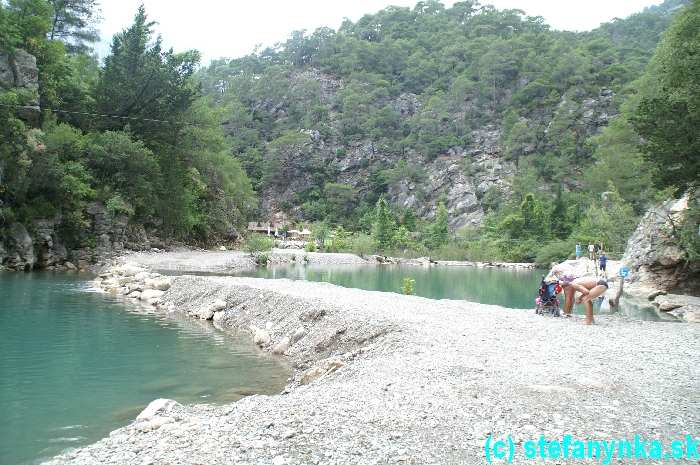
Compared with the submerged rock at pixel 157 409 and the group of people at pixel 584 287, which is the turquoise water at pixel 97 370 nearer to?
the submerged rock at pixel 157 409

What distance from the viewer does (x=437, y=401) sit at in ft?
17.3

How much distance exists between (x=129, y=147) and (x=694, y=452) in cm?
3281

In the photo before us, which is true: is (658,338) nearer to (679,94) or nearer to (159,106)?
(679,94)

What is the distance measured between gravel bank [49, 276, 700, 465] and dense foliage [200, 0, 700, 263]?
3363 cm

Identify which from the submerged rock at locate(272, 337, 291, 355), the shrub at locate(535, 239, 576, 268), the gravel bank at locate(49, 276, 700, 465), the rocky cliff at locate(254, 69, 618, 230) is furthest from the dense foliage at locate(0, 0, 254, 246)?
the rocky cliff at locate(254, 69, 618, 230)

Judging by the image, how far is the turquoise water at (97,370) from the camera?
6.08 meters

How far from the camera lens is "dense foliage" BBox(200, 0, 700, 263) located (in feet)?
179

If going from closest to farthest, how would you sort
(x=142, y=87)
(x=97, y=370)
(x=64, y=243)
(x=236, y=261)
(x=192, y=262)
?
(x=97, y=370), (x=64, y=243), (x=192, y=262), (x=236, y=261), (x=142, y=87)

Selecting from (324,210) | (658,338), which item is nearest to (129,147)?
(658,338)

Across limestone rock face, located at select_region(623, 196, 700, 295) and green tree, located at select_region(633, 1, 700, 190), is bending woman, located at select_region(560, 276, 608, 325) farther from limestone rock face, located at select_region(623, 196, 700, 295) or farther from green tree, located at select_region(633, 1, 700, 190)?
limestone rock face, located at select_region(623, 196, 700, 295)

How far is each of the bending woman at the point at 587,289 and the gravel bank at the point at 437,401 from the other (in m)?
0.46

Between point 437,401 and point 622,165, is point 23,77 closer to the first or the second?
point 437,401

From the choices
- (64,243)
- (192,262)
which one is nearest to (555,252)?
(192,262)

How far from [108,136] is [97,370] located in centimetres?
2656
